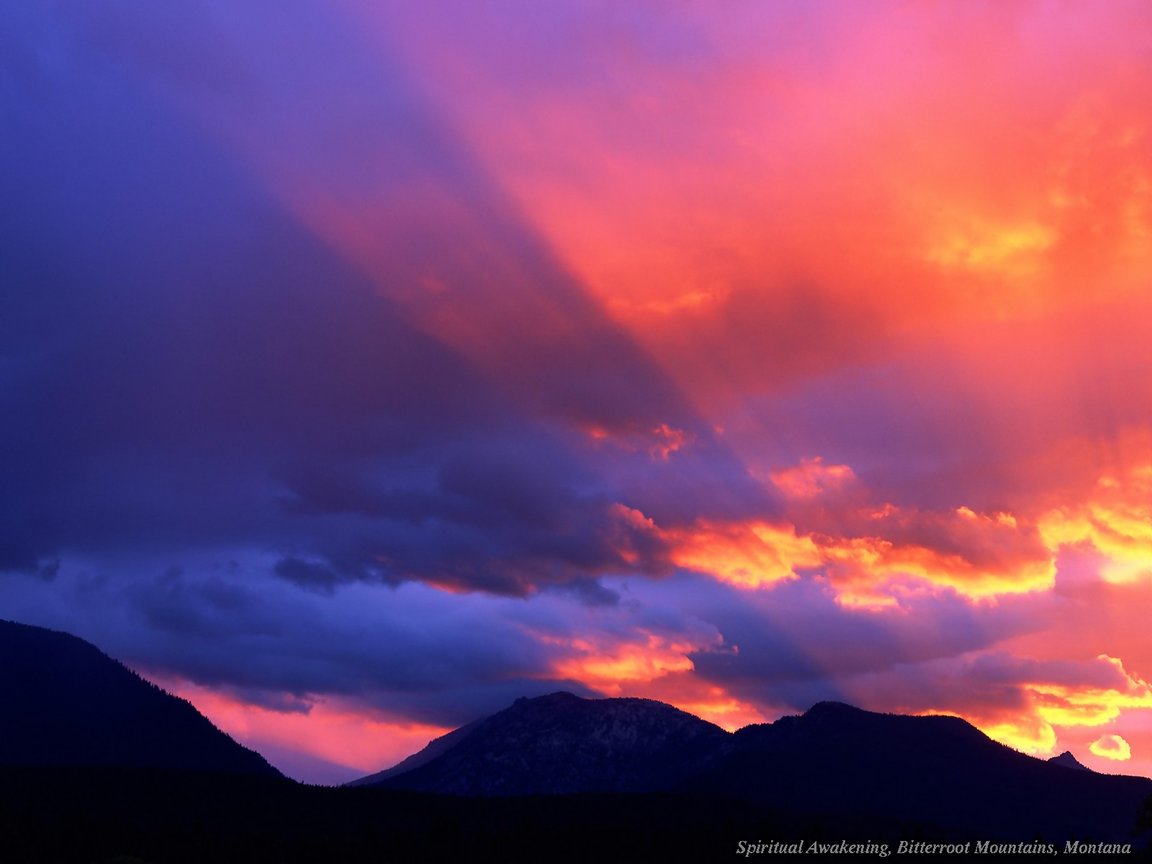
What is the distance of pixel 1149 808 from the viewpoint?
169m
